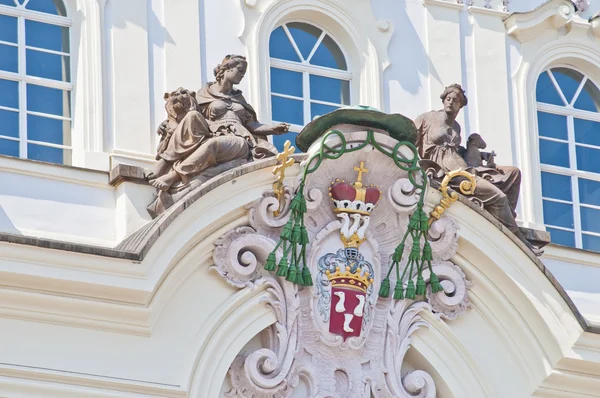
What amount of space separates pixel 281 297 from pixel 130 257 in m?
1.35

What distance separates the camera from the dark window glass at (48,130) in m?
19.0

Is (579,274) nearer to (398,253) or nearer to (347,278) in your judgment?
(398,253)

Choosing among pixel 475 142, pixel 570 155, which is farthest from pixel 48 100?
pixel 570 155

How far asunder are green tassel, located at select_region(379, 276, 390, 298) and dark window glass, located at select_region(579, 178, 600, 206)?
2.88m

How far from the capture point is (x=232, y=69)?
62.1 feet

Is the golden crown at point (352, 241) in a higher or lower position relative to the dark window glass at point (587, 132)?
lower

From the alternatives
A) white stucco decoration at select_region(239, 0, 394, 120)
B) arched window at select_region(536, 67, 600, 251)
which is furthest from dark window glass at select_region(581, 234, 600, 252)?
white stucco decoration at select_region(239, 0, 394, 120)

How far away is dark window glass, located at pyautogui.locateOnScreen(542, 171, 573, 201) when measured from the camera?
68.4ft

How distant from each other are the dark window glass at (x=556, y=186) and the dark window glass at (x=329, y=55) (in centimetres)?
198

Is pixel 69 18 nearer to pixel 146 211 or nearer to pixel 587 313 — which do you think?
pixel 146 211

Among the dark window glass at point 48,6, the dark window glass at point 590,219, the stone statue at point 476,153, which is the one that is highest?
the dark window glass at point 48,6

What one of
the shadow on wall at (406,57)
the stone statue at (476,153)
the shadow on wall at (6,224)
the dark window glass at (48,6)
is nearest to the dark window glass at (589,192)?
the stone statue at (476,153)

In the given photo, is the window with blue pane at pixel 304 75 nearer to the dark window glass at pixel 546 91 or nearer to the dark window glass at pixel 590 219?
the dark window glass at pixel 546 91

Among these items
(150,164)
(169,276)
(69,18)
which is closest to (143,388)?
(169,276)
